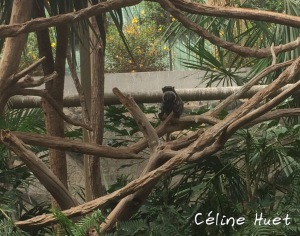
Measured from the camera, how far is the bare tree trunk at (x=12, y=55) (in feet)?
6.25

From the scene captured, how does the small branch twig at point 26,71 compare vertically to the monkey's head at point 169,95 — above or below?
above

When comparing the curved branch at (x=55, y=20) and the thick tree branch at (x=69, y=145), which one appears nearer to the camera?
the curved branch at (x=55, y=20)

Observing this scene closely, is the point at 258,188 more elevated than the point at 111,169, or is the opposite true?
the point at 258,188

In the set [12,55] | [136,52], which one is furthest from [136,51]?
[12,55]

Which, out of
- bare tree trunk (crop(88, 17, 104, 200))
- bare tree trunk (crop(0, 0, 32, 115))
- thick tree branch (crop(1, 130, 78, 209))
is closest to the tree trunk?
bare tree trunk (crop(88, 17, 104, 200))

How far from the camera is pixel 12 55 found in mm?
1953

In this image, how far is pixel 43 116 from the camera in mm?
2801

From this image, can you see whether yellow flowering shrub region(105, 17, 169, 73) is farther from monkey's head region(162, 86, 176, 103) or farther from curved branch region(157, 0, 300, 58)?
curved branch region(157, 0, 300, 58)

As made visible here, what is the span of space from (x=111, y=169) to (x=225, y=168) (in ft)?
8.21

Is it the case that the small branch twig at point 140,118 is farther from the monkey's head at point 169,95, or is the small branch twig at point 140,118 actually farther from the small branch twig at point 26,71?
the monkey's head at point 169,95

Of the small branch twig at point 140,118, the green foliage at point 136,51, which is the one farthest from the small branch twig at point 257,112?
the green foliage at point 136,51

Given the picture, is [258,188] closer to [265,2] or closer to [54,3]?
[54,3]

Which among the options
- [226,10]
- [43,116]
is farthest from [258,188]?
[43,116]

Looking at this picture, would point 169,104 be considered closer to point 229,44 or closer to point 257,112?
point 229,44
